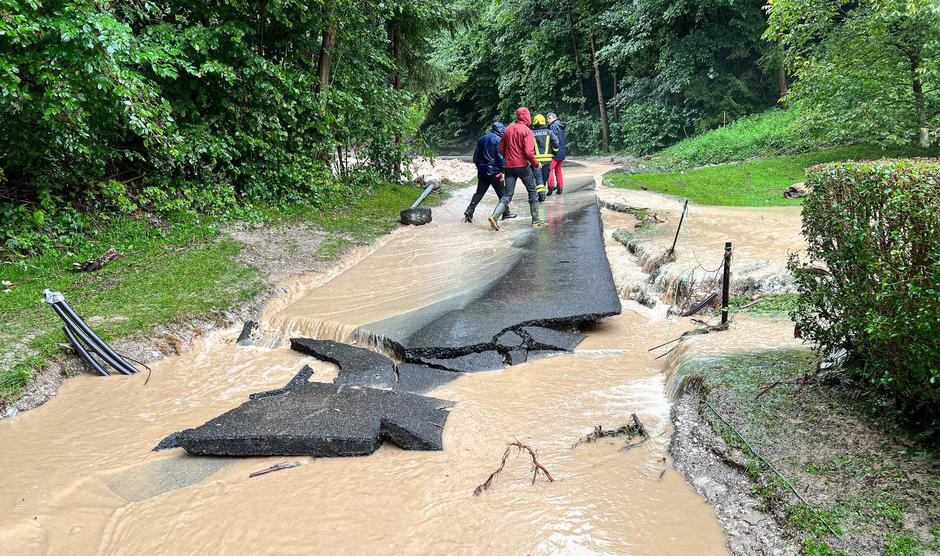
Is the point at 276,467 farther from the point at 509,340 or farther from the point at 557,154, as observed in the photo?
the point at 557,154

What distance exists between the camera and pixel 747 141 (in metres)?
21.0

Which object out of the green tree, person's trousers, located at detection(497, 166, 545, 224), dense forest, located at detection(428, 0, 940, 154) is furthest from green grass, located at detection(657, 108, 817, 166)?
person's trousers, located at detection(497, 166, 545, 224)

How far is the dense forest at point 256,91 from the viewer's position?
→ 762 centimetres

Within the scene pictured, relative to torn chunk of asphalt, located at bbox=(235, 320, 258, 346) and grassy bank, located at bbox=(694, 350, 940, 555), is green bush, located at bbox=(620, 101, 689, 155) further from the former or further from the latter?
grassy bank, located at bbox=(694, 350, 940, 555)

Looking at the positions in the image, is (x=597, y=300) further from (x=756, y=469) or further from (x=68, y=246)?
(x=68, y=246)

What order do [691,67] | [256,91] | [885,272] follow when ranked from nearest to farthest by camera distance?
[885,272], [256,91], [691,67]

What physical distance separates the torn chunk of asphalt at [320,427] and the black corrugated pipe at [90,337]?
76.0 inches

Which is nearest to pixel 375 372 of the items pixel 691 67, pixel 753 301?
pixel 753 301

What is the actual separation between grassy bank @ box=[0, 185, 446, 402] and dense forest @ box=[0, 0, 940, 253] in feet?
1.85

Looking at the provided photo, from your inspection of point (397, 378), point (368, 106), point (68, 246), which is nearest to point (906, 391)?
point (397, 378)

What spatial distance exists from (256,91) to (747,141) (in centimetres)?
1774

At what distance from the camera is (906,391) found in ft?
10.7

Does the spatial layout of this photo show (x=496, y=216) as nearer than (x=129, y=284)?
No

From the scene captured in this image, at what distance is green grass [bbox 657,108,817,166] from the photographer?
1878 cm
